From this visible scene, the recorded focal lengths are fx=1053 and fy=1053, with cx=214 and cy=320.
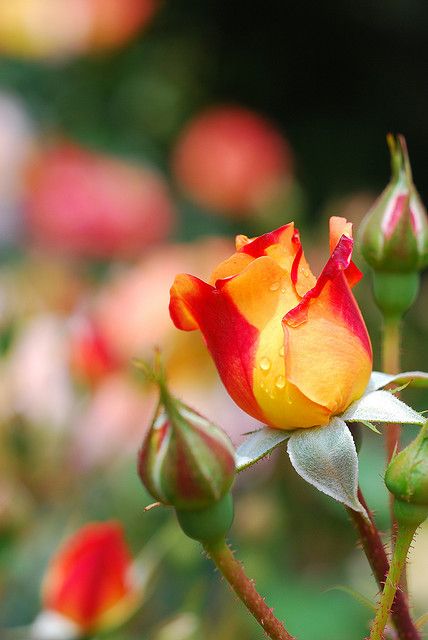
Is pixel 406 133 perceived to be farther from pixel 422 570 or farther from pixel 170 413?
pixel 170 413

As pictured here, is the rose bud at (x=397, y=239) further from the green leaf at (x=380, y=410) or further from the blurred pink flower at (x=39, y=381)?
the blurred pink flower at (x=39, y=381)

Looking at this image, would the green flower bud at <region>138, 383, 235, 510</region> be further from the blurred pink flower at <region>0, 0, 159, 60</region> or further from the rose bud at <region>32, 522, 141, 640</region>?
the blurred pink flower at <region>0, 0, 159, 60</region>

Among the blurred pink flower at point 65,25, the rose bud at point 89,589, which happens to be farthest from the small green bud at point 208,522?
the blurred pink flower at point 65,25

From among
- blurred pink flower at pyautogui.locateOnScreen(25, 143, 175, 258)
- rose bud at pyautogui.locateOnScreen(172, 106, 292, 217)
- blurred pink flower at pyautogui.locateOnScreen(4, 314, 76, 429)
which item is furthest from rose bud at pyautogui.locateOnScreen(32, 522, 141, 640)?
rose bud at pyautogui.locateOnScreen(172, 106, 292, 217)

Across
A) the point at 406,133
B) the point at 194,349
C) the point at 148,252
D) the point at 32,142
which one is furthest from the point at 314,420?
the point at 406,133

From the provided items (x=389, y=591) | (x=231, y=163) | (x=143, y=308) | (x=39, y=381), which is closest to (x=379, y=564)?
(x=389, y=591)

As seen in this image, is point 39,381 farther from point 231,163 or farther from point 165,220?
point 231,163
